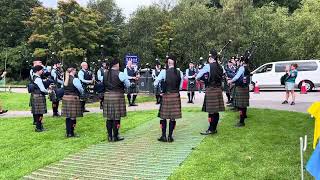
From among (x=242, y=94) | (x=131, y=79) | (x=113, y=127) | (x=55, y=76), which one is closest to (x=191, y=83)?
(x=131, y=79)

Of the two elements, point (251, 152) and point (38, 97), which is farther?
point (38, 97)

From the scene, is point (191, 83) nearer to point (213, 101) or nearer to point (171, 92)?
point (213, 101)

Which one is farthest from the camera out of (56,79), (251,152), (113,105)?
(56,79)

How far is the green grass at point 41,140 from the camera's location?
7.23m

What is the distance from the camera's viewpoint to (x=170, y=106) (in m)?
8.40

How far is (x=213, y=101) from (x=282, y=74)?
14.4m

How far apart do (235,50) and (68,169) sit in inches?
984

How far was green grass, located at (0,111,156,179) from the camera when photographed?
7227mm

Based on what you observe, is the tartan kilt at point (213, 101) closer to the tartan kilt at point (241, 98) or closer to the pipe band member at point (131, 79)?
the tartan kilt at point (241, 98)

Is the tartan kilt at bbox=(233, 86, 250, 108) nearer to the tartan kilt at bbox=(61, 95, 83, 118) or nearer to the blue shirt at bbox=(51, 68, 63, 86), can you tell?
the tartan kilt at bbox=(61, 95, 83, 118)

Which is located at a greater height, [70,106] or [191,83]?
[191,83]

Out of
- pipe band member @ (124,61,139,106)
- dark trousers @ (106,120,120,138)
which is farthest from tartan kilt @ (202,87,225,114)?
pipe band member @ (124,61,139,106)

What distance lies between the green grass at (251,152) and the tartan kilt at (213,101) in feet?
1.76

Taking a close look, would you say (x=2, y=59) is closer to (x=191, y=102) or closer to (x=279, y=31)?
(x=279, y=31)
